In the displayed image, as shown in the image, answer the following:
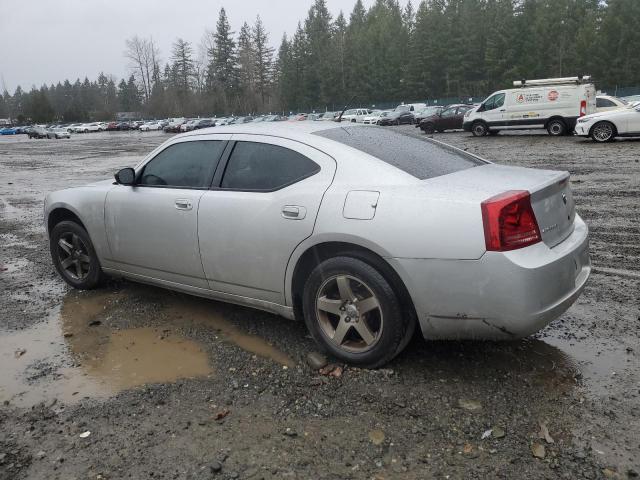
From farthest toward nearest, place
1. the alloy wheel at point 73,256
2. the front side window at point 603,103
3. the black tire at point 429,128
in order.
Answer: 1. the black tire at point 429,128
2. the front side window at point 603,103
3. the alloy wheel at point 73,256

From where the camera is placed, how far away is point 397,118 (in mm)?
47500

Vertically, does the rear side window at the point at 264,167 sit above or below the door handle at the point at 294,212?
above

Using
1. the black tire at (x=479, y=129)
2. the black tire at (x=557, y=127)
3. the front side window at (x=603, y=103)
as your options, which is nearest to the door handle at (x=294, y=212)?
the black tire at (x=557, y=127)

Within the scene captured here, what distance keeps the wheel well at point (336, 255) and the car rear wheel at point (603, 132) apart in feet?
59.6

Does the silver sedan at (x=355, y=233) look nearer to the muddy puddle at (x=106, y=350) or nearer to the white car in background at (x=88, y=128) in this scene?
the muddy puddle at (x=106, y=350)

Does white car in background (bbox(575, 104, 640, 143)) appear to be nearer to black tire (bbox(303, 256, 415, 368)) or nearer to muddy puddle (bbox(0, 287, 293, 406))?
muddy puddle (bbox(0, 287, 293, 406))

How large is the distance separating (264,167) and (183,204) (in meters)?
0.76

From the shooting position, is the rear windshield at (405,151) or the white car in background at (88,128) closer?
the rear windshield at (405,151)

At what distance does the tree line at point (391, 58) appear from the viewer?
225ft

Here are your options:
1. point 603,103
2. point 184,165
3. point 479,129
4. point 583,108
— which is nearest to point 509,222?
point 184,165

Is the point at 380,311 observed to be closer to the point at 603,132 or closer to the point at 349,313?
the point at 349,313

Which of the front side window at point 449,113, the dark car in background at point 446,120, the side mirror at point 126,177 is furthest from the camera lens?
the front side window at point 449,113

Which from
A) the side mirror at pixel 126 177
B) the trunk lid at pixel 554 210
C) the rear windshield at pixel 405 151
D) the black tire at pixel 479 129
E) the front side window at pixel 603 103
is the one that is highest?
the front side window at pixel 603 103

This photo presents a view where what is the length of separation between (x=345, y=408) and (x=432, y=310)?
0.75m
